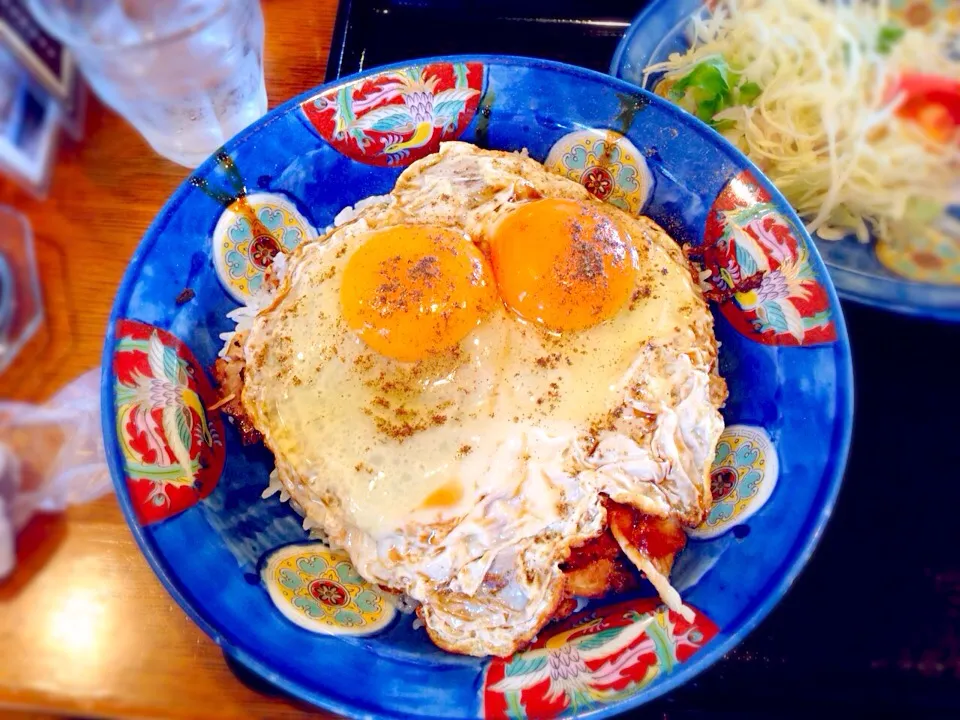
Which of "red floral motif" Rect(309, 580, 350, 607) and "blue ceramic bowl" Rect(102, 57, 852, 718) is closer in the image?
"blue ceramic bowl" Rect(102, 57, 852, 718)

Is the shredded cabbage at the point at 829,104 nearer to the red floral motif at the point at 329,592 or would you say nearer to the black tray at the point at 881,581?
the black tray at the point at 881,581

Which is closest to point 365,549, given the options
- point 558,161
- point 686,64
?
point 558,161

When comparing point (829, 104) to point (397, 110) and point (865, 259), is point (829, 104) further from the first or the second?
point (397, 110)

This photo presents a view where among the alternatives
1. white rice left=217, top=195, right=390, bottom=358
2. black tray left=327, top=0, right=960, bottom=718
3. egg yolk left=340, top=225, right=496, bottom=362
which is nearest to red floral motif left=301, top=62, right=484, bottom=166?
white rice left=217, top=195, right=390, bottom=358

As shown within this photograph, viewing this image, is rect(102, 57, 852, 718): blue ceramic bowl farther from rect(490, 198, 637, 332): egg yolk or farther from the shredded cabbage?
the shredded cabbage

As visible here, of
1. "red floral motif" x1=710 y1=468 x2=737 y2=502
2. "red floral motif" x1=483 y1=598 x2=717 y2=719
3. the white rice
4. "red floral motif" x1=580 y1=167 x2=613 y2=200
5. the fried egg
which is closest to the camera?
"red floral motif" x1=483 y1=598 x2=717 y2=719

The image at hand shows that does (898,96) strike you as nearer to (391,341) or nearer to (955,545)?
(955,545)

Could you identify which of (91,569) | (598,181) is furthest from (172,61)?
(91,569)
